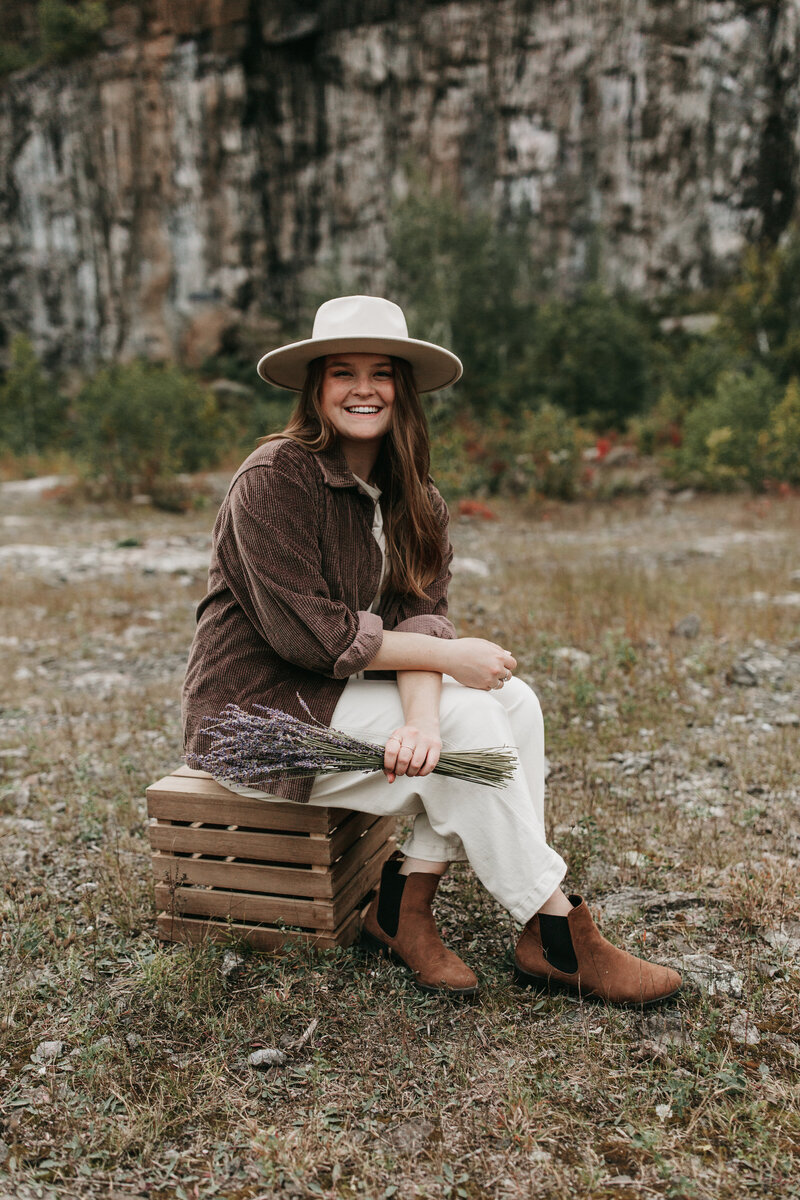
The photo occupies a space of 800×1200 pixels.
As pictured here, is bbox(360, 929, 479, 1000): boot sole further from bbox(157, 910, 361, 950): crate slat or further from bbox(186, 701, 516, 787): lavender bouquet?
bbox(186, 701, 516, 787): lavender bouquet

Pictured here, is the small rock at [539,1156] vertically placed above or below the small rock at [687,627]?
above

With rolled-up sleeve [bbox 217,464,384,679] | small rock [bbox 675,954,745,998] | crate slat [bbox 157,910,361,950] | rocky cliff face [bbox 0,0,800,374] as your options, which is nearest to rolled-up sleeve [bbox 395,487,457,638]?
rolled-up sleeve [bbox 217,464,384,679]

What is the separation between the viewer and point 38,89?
3053cm

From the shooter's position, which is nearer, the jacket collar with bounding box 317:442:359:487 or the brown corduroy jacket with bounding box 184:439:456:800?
the brown corduroy jacket with bounding box 184:439:456:800

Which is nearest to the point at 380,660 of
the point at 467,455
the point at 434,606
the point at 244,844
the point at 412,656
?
the point at 412,656

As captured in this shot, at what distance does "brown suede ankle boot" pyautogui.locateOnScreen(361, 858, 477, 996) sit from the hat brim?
1.56 m

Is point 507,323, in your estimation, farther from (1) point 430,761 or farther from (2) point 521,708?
(1) point 430,761

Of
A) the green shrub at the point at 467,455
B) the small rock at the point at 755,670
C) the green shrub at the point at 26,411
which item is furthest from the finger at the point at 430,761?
the green shrub at the point at 26,411

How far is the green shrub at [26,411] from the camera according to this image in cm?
2375

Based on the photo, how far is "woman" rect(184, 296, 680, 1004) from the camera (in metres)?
2.34

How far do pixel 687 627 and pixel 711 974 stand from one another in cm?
412

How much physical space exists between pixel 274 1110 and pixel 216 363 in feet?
101

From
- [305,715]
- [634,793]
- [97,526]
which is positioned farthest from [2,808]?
[97,526]

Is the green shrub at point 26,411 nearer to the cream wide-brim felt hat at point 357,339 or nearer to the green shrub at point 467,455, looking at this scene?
the green shrub at point 467,455
